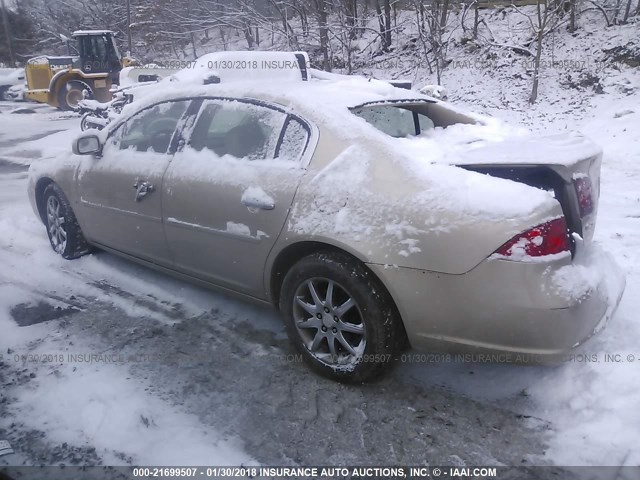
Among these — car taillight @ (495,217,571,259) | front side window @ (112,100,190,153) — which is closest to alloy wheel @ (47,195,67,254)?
front side window @ (112,100,190,153)

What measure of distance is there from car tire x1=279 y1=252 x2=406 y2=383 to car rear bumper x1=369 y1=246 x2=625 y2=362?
0.33 feet

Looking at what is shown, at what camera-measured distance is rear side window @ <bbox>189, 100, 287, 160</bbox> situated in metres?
3.07

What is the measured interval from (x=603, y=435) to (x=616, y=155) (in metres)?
7.04

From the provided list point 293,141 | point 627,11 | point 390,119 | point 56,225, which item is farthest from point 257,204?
point 627,11

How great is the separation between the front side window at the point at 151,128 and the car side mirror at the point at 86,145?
14 cm

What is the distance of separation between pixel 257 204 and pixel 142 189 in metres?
1.10

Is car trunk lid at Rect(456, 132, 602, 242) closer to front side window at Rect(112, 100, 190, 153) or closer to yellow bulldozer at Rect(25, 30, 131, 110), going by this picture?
front side window at Rect(112, 100, 190, 153)

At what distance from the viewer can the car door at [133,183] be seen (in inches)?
141

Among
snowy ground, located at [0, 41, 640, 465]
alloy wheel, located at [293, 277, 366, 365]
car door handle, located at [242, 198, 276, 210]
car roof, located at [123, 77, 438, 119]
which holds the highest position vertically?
car roof, located at [123, 77, 438, 119]

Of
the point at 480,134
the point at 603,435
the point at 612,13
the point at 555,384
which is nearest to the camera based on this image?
the point at 603,435

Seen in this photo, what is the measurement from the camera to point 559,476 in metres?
2.21

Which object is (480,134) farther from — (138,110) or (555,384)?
(138,110)

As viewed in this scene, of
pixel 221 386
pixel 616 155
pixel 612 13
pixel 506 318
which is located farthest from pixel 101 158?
pixel 612 13

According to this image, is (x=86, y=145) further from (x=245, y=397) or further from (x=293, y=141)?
(x=245, y=397)
